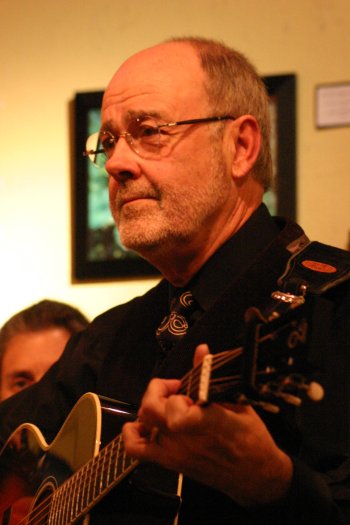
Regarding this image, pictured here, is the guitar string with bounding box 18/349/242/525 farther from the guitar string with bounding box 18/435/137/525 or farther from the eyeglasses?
the eyeglasses

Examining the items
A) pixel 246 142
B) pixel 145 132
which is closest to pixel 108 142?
pixel 145 132

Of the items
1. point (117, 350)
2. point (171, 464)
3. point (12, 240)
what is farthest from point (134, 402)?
point (12, 240)

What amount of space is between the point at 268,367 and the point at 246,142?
680 mm

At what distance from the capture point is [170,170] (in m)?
1.37

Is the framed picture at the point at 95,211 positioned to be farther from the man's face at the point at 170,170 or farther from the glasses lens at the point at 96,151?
the man's face at the point at 170,170

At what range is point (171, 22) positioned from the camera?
7.98 ft

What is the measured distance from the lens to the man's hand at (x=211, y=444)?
0.92m

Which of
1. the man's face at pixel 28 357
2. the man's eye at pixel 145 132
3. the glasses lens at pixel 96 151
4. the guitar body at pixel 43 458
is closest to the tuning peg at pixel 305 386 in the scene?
the guitar body at pixel 43 458

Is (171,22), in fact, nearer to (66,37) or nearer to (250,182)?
(66,37)

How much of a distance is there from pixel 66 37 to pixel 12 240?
0.61 metres

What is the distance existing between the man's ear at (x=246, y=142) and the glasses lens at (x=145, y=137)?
0.46 ft

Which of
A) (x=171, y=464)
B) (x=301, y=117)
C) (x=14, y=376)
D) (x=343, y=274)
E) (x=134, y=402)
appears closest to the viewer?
(x=171, y=464)

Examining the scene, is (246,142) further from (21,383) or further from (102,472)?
(21,383)

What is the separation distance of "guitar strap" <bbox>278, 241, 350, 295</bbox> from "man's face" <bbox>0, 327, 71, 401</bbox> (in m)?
0.98
